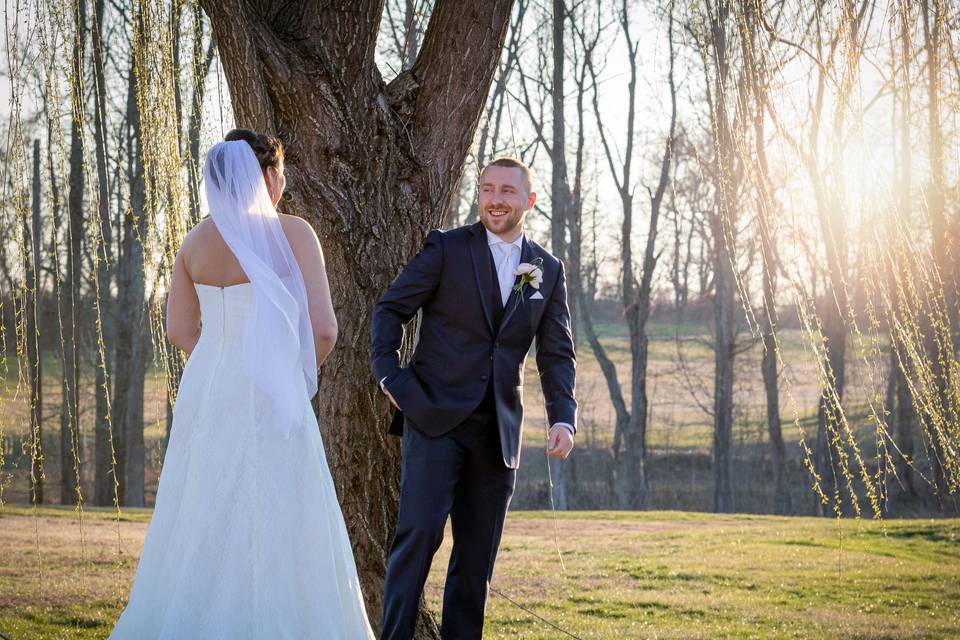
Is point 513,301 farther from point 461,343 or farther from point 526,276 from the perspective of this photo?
point 461,343

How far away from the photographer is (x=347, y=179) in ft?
14.4

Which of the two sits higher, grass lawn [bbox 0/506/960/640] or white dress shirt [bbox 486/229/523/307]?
white dress shirt [bbox 486/229/523/307]

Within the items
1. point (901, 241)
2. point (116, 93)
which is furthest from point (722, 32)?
point (116, 93)

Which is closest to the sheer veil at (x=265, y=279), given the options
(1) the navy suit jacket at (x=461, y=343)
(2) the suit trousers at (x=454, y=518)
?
(1) the navy suit jacket at (x=461, y=343)

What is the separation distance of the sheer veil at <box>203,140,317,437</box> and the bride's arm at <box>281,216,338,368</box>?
43 mm

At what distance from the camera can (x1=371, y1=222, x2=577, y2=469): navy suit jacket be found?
11.8 ft

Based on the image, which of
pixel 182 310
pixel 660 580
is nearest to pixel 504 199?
pixel 182 310

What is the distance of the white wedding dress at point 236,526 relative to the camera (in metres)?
3.02

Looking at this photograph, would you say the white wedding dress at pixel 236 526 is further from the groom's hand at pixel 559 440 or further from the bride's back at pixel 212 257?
the groom's hand at pixel 559 440

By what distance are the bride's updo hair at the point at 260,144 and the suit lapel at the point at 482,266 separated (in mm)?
791

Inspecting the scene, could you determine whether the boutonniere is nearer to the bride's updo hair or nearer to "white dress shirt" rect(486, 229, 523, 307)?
"white dress shirt" rect(486, 229, 523, 307)

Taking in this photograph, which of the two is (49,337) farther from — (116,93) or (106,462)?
(116,93)

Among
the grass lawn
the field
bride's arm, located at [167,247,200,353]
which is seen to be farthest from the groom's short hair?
the field

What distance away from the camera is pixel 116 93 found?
17.8 meters
